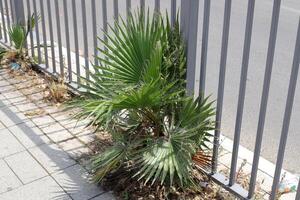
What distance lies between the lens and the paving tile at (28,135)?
3588 millimetres

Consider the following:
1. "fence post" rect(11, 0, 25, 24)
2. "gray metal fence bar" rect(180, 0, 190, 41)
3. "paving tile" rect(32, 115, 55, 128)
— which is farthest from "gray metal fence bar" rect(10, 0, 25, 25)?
"gray metal fence bar" rect(180, 0, 190, 41)

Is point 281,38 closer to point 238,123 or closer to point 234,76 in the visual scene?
point 234,76

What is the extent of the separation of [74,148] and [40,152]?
0.26 metres

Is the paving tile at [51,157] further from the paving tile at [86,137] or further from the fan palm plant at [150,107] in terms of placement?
the fan palm plant at [150,107]

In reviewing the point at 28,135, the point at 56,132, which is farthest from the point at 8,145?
the point at 56,132

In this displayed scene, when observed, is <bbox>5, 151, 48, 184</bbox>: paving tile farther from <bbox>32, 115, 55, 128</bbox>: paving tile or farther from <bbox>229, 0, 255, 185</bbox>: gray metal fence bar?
<bbox>229, 0, 255, 185</bbox>: gray metal fence bar

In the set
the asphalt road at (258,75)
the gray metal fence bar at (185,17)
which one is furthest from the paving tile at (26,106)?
the gray metal fence bar at (185,17)

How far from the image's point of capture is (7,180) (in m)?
3.13

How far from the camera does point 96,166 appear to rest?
9.95ft

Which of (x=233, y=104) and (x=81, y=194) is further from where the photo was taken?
(x=233, y=104)

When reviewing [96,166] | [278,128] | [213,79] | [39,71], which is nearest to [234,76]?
[213,79]

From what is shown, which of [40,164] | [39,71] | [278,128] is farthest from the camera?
[39,71]

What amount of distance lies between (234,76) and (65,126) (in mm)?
2201

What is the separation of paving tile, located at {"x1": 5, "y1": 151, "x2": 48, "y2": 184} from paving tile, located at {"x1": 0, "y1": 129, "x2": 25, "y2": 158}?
7 centimetres
